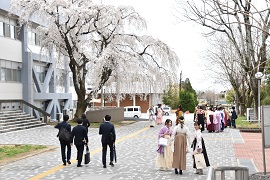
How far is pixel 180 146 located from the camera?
13062 millimetres

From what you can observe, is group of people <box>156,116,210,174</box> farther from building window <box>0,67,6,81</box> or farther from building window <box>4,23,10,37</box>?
building window <box>4,23,10,37</box>

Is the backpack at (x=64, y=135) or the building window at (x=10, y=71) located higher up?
the building window at (x=10, y=71)

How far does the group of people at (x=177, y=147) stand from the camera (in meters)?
13.0

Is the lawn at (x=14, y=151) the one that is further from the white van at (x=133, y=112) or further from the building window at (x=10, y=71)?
the white van at (x=133, y=112)

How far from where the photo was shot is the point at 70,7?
33281mm

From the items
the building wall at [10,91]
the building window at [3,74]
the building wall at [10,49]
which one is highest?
the building wall at [10,49]

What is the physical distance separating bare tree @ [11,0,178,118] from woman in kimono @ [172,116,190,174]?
20.0 m

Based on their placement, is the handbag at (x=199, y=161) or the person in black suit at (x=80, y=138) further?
the person in black suit at (x=80, y=138)

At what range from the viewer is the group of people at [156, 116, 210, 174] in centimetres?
1298

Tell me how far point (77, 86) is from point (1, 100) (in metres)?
5.74

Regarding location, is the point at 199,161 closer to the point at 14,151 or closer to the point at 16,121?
the point at 14,151

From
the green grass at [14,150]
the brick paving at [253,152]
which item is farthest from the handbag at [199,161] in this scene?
the green grass at [14,150]

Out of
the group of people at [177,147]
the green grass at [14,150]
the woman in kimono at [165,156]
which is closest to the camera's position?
the group of people at [177,147]

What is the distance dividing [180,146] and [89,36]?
24508mm
